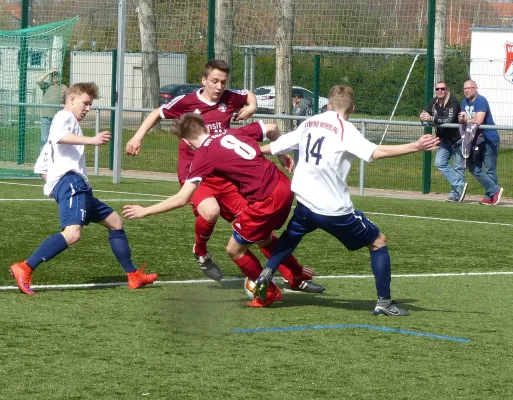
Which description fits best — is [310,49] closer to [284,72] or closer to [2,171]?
[284,72]

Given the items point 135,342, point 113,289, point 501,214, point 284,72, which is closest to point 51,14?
point 284,72

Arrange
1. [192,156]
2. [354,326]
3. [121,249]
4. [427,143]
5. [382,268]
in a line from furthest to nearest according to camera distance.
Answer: [192,156]
[121,249]
[382,268]
[354,326]
[427,143]

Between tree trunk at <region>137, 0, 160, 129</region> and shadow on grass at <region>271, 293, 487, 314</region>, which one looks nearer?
shadow on grass at <region>271, 293, 487, 314</region>

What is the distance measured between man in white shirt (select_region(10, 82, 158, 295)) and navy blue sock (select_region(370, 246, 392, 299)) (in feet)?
6.43

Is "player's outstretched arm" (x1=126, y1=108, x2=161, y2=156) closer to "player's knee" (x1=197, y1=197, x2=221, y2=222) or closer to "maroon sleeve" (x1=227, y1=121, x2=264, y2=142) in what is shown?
"player's knee" (x1=197, y1=197, x2=221, y2=222)

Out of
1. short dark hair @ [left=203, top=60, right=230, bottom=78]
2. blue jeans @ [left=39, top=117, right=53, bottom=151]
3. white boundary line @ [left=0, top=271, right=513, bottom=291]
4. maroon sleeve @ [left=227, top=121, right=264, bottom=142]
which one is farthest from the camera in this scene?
blue jeans @ [left=39, top=117, right=53, bottom=151]

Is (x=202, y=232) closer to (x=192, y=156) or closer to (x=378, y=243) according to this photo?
(x=192, y=156)

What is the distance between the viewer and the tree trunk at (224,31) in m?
20.7

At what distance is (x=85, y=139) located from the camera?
26.2ft

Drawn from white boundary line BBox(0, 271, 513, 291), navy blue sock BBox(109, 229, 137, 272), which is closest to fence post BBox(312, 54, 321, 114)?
white boundary line BBox(0, 271, 513, 291)

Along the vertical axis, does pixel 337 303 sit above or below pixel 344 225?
below

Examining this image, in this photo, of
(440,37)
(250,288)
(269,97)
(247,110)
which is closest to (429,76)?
(440,37)

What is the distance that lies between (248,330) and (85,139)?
204 cm

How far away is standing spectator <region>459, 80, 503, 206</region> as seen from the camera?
16.6m
